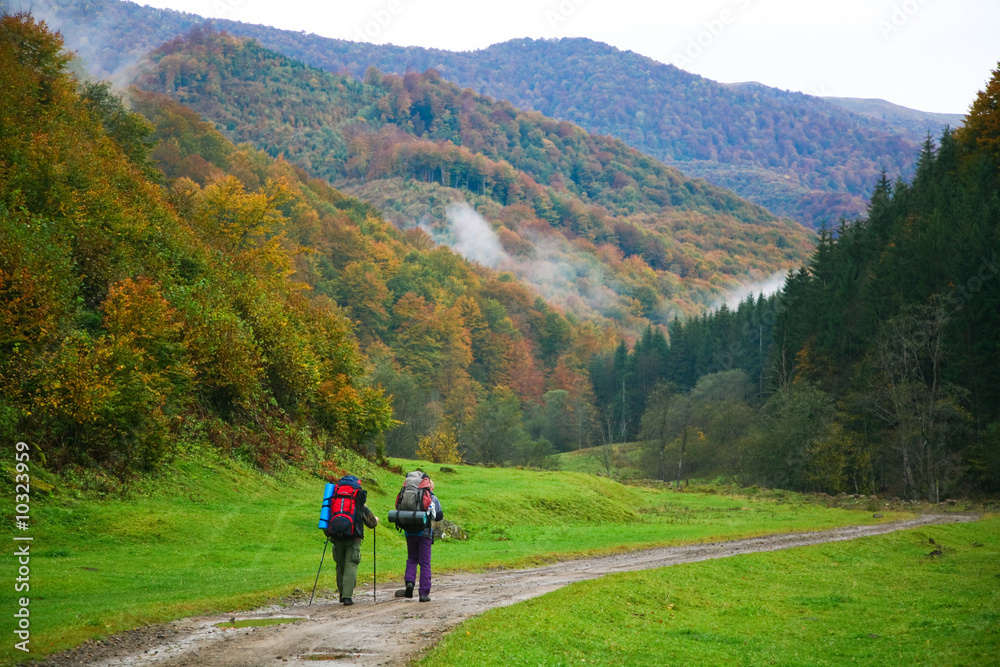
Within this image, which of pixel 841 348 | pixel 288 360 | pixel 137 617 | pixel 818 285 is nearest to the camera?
pixel 137 617

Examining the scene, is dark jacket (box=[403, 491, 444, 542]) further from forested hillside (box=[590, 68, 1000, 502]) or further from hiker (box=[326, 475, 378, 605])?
forested hillside (box=[590, 68, 1000, 502])

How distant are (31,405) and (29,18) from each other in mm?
35000

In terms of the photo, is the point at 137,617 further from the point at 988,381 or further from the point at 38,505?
the point at 988,381

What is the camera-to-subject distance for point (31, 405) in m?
23.9

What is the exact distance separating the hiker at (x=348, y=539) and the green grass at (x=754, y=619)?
125 inches

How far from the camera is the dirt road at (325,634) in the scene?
34.1 feet

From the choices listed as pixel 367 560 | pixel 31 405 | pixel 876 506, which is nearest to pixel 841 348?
pixel 876 506

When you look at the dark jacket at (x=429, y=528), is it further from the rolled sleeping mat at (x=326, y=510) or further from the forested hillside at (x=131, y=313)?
the forested hillside at (x=131, y=313)

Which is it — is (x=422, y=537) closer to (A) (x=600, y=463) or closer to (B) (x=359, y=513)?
(B) (x=359, y=513)

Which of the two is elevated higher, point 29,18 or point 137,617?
point 29,18

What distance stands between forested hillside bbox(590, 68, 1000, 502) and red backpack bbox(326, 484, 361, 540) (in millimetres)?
51955

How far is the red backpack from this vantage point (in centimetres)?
1485

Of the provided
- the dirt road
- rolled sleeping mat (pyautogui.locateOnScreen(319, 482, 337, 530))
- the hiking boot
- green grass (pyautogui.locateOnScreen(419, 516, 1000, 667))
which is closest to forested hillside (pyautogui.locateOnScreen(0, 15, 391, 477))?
rolled sleeping mat (pyautogui.locateOnScreen(319, 482, 337, 530))

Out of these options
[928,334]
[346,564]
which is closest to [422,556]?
[346,564]
